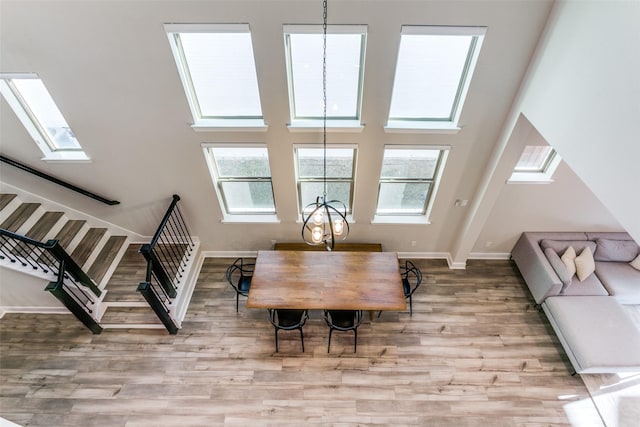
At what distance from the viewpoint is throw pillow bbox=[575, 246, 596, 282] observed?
5.14 metres

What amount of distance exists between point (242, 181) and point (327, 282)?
6.99ft

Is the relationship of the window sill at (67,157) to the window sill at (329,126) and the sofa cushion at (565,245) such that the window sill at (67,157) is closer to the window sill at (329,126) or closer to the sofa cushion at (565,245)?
the window sill at (329,126)

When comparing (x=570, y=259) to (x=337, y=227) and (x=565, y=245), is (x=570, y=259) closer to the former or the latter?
(x=565, y=245)

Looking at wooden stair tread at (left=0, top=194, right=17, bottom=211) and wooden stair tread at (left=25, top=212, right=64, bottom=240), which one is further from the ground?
wooden stair tread at (left=0, top=194, right=17, bottom=211)

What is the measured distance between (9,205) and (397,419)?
6679 millimetres

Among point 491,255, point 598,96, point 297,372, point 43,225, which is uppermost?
point 491,255

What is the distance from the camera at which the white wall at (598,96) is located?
2.37 meters

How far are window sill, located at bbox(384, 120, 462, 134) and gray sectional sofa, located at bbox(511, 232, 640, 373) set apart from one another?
281cm

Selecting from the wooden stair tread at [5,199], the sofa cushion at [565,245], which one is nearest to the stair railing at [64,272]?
the wooden stair tread at [5,199]

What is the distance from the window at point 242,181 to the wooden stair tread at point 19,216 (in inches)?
120

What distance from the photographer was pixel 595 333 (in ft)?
14.7

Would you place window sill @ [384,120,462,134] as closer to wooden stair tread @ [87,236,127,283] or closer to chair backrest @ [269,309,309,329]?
chair backrest @ [269,309,309,329]

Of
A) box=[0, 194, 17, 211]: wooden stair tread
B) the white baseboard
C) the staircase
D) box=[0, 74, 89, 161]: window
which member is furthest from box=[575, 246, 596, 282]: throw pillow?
box=[0, 194, 17, 211]: wooden stair tread

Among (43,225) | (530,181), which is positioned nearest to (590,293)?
(530,181)
